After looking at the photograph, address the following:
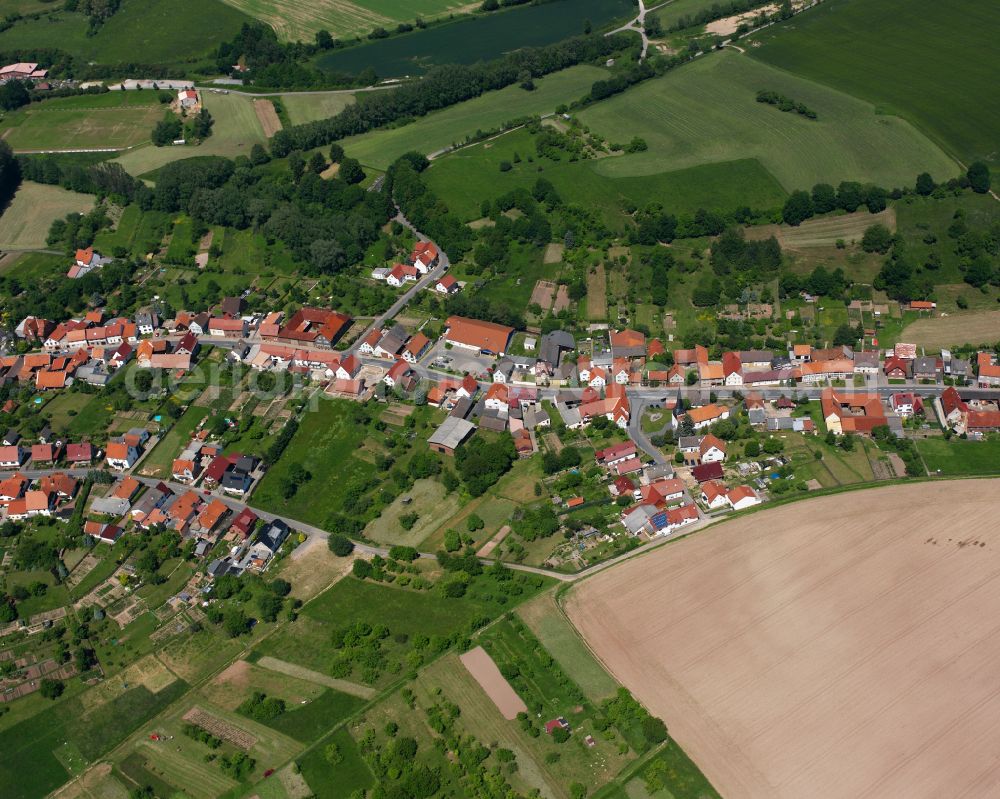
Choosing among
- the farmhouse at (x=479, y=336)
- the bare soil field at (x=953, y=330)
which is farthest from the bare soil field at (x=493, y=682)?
the bare soil field at (x=953, y=330)

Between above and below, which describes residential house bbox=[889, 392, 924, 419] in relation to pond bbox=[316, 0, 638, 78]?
below

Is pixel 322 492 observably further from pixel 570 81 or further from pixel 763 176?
pixel 570 81

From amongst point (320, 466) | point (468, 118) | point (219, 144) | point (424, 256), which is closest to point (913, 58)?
point (468, 118)

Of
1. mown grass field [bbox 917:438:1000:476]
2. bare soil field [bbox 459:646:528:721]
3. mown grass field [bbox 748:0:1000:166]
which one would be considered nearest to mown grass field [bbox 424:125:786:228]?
mown grass field [bbox 748:0:1000:166]

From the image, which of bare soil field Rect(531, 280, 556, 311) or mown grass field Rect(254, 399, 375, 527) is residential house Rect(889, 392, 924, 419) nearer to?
bare soil field Rect(531, 280, 556, 311)

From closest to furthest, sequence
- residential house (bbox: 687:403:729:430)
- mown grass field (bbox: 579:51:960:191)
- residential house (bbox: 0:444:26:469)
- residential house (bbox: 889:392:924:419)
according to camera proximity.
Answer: residential house (bbox: 889:392:924:419), residential house (bbox: 687:403:729:430), residential house (bbox: 0:444:26:469), mown grass field (bbox: 579:51:960:191)

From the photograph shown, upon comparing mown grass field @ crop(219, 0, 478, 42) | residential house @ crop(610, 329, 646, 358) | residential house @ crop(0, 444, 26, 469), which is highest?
mown grass field @ crop(219, 0, 478, 42)
